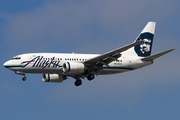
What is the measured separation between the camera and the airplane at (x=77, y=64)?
51.4 m

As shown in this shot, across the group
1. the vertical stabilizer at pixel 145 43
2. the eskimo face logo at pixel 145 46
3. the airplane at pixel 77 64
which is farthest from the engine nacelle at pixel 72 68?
the eskimo face logo at pixel 145 46

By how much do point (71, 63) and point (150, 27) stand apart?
642 inches

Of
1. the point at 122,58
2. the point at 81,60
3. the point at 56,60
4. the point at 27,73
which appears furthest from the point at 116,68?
the point at 27,73

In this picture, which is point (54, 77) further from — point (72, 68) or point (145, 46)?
point (145, 46)

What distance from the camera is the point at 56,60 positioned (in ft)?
172

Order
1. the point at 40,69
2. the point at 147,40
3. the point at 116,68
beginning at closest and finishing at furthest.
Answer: the point at 40,69 < the point at 116,68 < the point at 147,40

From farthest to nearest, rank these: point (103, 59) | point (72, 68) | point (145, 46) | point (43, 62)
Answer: point (145, 46) < point (103, 59) < point (43, 62) < point (72, 68)

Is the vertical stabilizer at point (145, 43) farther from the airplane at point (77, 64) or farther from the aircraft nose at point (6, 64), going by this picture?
the aircraft nose at point (6, 64)

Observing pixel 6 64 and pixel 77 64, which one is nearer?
pixel 77 64

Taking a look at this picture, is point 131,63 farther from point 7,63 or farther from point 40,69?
point 7,63

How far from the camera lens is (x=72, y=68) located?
5122 cm

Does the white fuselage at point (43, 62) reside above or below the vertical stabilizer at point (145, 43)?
below

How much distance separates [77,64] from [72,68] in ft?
3.35

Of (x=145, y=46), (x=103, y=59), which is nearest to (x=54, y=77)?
(x=103, y=59)
